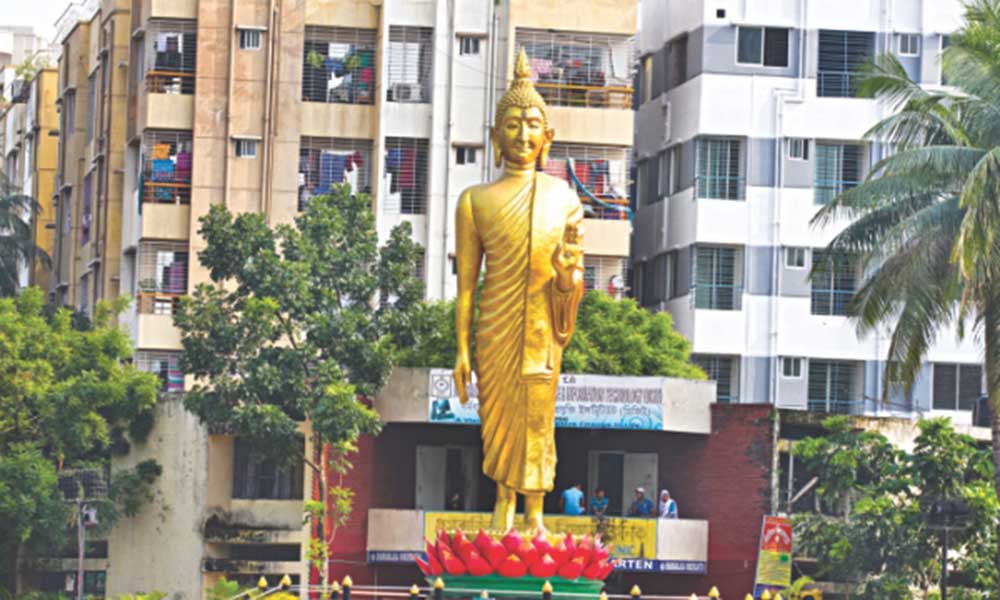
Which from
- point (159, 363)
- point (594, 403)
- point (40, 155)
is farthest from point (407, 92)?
point (40, 155)

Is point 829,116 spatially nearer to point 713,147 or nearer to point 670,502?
point 713,147

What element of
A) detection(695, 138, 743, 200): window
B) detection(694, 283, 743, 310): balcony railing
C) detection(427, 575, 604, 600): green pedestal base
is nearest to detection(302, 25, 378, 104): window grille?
detection(695, 138, 743, 200): window

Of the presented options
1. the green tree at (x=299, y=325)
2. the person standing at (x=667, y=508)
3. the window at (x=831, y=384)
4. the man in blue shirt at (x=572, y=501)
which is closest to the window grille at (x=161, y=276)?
the green tree at (x=299, y=325)

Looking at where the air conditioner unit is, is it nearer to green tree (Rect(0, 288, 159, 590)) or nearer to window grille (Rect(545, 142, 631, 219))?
window grille (Rect(545, 142, 631, 219))

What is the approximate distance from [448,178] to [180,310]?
1102cm

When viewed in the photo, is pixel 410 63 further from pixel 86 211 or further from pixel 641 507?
pixel 641 507

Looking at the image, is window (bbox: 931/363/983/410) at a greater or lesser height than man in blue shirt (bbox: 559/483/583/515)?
greater

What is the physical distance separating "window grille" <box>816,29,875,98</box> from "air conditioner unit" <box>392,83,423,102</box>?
30.2 ft

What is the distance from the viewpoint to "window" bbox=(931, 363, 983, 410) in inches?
2295

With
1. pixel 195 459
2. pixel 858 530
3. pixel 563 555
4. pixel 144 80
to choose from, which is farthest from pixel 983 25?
pixel 144 80

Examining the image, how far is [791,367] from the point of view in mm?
57812

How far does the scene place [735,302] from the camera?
57.6 meters

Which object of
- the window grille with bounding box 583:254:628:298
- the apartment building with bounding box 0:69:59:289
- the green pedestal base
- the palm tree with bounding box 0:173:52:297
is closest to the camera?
the green pedestal base

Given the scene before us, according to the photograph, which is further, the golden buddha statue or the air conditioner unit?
the air conditioner unit
